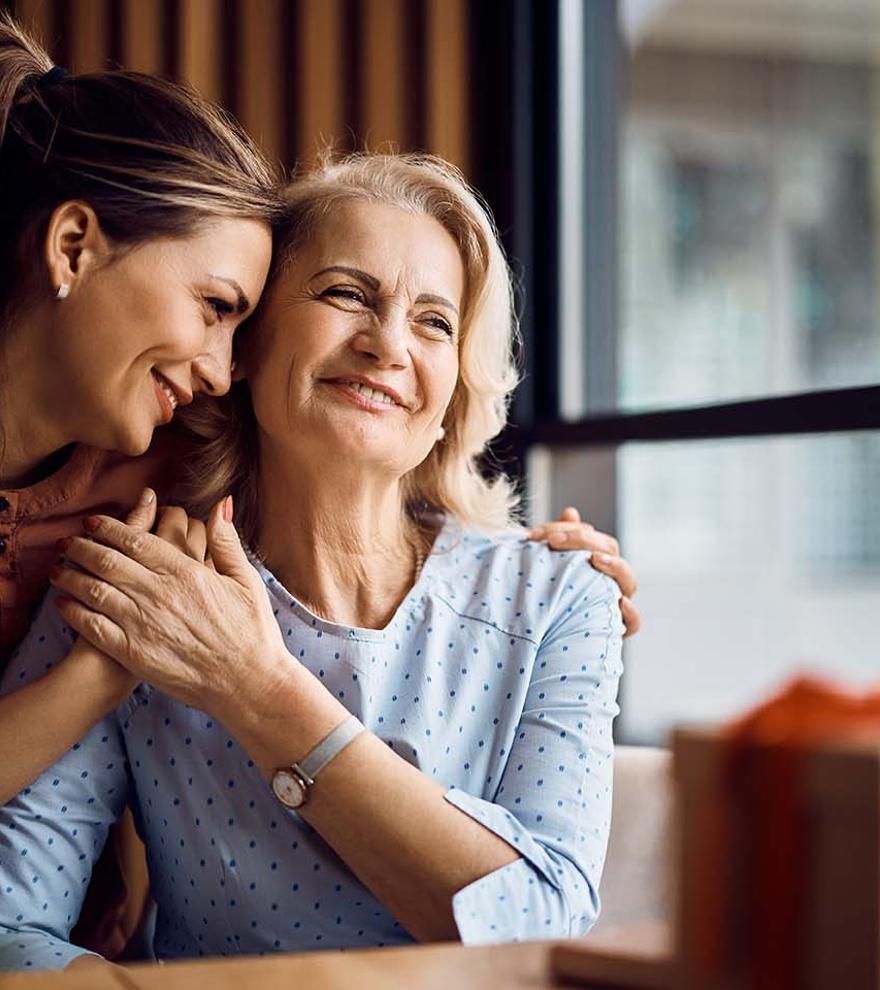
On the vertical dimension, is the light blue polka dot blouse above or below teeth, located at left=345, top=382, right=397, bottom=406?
below

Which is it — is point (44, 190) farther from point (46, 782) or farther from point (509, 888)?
point (509, 888)

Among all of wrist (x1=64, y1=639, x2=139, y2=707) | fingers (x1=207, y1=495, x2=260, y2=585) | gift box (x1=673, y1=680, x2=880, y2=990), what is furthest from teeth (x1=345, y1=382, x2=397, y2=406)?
gift box (x1=673, y1=680, x2=880, y2=990)

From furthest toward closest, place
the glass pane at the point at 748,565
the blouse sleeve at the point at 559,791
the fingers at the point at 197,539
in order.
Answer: the glass pane at the point at 748,565, the fingers at the point at 197,539, the blouse sleeve at the point at 559,791

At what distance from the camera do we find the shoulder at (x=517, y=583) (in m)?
1.62

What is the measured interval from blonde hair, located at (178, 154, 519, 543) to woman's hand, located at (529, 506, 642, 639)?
11 centimetres

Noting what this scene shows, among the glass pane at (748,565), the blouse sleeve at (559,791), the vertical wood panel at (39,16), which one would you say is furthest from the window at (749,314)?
the blouse sleeve at (559,791)

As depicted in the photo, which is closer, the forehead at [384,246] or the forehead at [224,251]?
the forehead at [224,251]

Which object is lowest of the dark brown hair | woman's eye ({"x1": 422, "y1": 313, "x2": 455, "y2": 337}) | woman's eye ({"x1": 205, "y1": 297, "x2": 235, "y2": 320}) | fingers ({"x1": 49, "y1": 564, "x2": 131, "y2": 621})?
fingers ({"x1": 49, "y1": 564, "x2": 131, "y2": 621})

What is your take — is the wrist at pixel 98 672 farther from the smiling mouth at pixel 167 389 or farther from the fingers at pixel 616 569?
the fingers at pixel 616 569

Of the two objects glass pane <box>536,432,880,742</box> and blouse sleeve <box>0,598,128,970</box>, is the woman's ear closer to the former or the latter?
blouse sleeve <box>0,598,128,970</box>

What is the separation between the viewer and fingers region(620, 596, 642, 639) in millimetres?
1750

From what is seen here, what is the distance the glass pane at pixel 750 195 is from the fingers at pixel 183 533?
546cm

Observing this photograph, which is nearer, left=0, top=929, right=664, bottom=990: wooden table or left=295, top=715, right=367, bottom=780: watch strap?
left=0, top=929, right=664, bottom=990: wooden table

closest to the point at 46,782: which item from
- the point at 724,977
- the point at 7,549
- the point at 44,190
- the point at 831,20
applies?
the point at 7,549
